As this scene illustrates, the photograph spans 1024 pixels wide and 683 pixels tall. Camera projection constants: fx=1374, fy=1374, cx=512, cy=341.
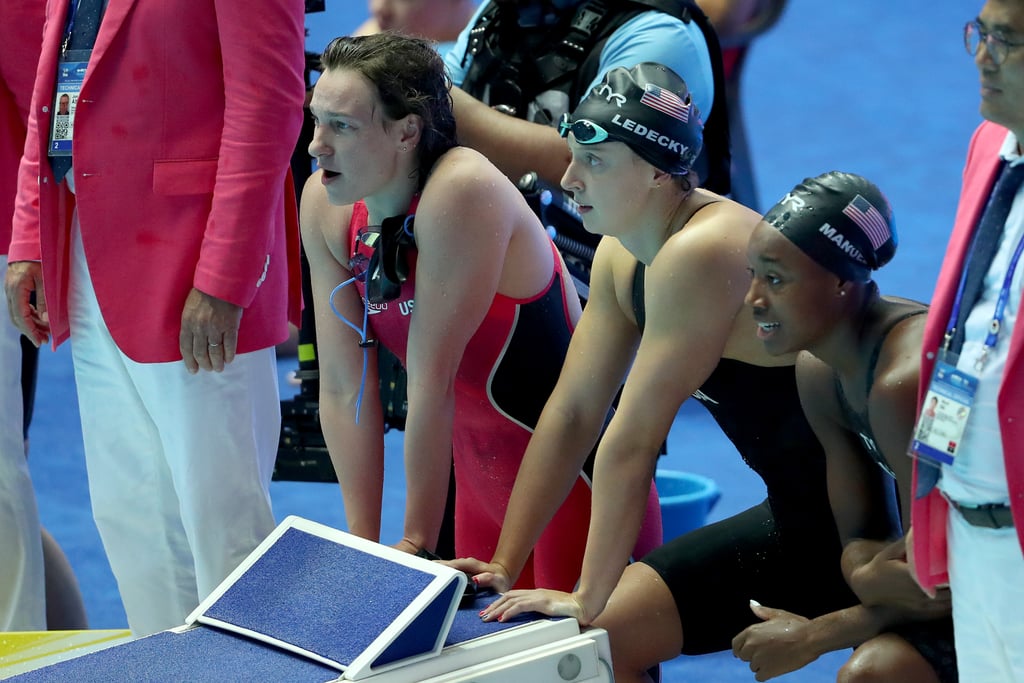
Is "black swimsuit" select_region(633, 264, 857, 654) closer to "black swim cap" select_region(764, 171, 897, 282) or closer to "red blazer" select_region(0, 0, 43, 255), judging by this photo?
"black swim cap" select_region(764, 171, 897, 282)

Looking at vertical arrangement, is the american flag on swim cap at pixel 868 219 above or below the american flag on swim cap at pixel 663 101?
below

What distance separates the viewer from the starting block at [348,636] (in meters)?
2.35

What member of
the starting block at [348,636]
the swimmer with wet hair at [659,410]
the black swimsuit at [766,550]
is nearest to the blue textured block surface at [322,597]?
the starting block at [348,636]

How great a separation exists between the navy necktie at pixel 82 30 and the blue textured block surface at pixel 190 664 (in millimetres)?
1255

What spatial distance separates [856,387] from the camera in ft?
7.67

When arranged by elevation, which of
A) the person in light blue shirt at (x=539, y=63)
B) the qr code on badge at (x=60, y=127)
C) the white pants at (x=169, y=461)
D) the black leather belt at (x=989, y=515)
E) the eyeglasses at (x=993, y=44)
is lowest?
the white pants at (x=169, y=461)

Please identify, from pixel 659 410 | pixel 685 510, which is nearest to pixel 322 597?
pixel 659 410

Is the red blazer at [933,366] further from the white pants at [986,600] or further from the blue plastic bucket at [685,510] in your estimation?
the blue plastic bucket at [685,510]

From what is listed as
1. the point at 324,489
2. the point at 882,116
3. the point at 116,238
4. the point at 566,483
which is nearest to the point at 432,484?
the point at 566,483

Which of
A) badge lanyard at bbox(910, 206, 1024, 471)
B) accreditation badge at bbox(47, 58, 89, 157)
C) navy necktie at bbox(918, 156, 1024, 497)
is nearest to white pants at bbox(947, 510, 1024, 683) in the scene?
badge lanyard at bbox(910, 206, 1024, 471)

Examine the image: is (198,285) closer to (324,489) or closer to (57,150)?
(57,150)

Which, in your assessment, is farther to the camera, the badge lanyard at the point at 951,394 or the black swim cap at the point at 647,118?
the black swim cap at the point at 647,118

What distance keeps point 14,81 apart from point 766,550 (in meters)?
2.36

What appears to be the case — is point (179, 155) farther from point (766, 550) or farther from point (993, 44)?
point (993, 44)
